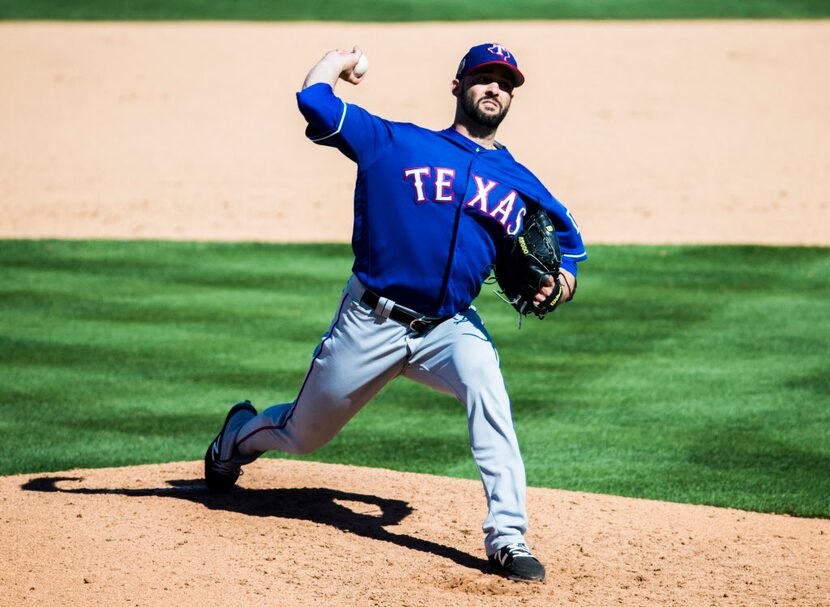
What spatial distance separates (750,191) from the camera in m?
15.4

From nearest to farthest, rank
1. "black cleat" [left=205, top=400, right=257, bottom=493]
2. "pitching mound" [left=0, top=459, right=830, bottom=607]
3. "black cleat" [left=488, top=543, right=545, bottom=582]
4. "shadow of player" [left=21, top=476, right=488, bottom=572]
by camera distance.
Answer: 1. "pitching mound" [left=0, top=459, right=830, bottom=607]
2. "black cleat" [left=488, top=543, right=545, bottom=582]
3. "shadow of player" [left=21, top=476, right=488, bottom=572]
4. "black cleat" [left=205, top=400, right=257, bottom=493]

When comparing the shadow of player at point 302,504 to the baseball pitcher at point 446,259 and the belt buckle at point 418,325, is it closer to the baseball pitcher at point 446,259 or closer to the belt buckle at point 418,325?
the baseball pitcher at point 446,259

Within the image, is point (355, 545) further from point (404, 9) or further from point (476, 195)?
point (404, 9)

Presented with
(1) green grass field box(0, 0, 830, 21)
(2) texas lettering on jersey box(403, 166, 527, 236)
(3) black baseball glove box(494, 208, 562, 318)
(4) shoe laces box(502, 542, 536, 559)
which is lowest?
(4) shoe laces box(502, 542, 536, 559)

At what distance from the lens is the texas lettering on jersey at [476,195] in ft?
14.6

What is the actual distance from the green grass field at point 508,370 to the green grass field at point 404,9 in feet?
46.6

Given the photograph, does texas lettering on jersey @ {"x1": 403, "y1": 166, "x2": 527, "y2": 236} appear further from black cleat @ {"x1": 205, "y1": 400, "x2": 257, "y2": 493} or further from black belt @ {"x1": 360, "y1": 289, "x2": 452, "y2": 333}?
black cleat @ {"x1": 205, "y1": 400, "x2": 257, "y2": 493}

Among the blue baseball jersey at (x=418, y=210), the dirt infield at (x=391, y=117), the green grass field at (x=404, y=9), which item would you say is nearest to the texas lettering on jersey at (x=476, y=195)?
the blue baseball jersey at (x=418, y=210)

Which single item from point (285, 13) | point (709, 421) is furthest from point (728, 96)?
point (709, 421)

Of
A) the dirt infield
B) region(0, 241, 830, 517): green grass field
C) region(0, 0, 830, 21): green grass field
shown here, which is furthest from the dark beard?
region(0, 0, 830, 21): green grass field

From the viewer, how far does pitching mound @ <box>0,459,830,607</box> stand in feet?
13.8

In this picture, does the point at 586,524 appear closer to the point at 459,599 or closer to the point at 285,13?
the point at 459,599

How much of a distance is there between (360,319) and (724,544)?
1.71 m

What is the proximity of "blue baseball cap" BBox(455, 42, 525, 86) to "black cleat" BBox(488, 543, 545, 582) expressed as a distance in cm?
168
